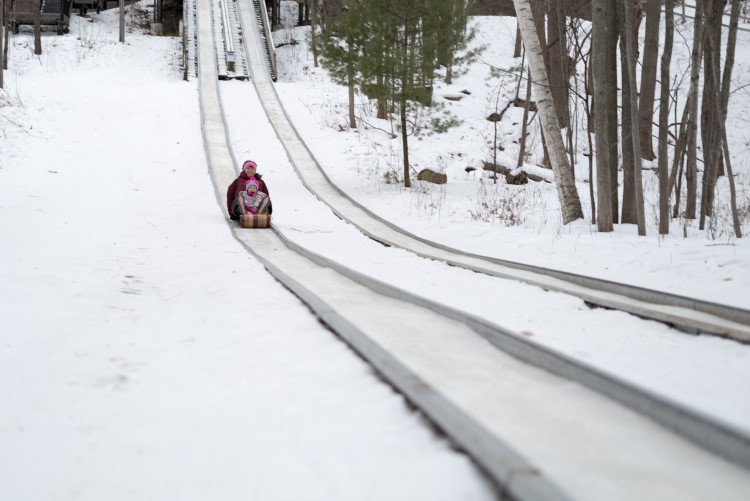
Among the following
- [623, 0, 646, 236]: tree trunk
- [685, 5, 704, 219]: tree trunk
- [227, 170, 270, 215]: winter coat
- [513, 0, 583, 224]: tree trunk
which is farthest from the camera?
[227, 170, 270, 215]: winter coat

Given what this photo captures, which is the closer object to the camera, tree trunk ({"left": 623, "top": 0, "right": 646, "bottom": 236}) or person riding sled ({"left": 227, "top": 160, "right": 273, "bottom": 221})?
tree trunk ({"left": 623, "top": 0, "right": 646, "bottom": 236})

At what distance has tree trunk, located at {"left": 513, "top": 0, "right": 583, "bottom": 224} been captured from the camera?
10531mm

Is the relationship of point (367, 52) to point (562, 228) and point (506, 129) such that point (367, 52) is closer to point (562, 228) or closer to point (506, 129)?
point (562, 228)

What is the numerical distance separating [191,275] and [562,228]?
6259 millimetres

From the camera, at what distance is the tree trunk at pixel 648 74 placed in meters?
16.4

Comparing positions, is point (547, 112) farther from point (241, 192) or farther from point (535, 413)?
point (535, 413)

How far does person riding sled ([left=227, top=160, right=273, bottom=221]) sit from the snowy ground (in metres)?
0.50

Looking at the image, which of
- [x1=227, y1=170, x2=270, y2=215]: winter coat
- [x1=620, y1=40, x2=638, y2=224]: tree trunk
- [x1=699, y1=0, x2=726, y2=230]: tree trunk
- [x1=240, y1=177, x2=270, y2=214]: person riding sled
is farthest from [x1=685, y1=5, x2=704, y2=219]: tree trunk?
[x1=227, y1=170, x2=270, y2=215]: winter coat

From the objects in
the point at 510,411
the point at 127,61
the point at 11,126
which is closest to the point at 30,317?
the point at 510,411

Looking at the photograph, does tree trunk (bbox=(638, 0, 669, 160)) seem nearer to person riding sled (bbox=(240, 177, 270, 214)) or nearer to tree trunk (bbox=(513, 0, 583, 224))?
tree trunk (bbox=(513, 0, 583, 224))

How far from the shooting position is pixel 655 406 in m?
2.77

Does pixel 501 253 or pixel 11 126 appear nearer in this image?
pixel 501 253

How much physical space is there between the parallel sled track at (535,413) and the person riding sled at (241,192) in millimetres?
5891

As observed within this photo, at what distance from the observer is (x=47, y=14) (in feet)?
100
